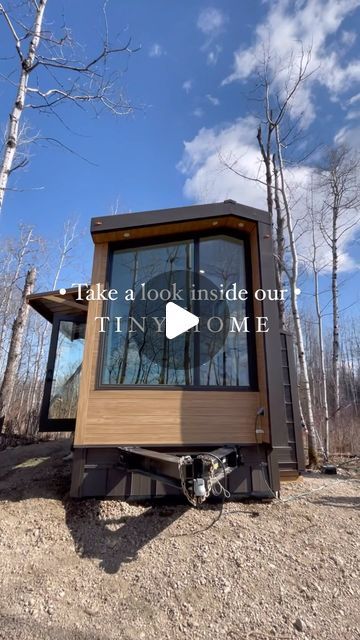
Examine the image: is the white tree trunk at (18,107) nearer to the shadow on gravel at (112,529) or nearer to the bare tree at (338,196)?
the shadow on gravel at (112,529)

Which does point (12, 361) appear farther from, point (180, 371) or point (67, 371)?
point (180, 371)

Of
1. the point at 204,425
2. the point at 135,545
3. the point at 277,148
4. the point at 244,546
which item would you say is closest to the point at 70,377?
the point at 204,425

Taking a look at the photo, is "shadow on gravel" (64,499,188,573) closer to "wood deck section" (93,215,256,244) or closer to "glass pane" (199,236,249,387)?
"glass pane" (199,236,249,387)

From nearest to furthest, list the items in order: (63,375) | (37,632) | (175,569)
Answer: (37,632) → (175,569) → (63,375)

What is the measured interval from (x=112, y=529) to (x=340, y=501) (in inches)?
90.5

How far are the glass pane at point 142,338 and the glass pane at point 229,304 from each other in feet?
0.63

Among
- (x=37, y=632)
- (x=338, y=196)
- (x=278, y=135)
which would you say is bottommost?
(x=37, y=632)

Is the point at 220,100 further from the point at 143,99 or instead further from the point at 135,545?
the point at 135,545

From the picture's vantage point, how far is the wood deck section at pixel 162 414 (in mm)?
3104

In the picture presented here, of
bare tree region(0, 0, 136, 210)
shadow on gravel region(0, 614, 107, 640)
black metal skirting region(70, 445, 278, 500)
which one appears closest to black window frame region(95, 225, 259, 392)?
black metal skirting region(70, 445, 278, 500)

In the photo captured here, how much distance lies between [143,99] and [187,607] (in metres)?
6.79

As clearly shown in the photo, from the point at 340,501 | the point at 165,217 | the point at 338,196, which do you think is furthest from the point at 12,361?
the point at 338,196

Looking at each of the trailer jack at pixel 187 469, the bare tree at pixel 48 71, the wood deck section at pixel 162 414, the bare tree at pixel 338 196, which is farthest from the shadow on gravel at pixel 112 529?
the bare tree at pixel 338 196

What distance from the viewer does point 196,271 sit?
12.4 feet
